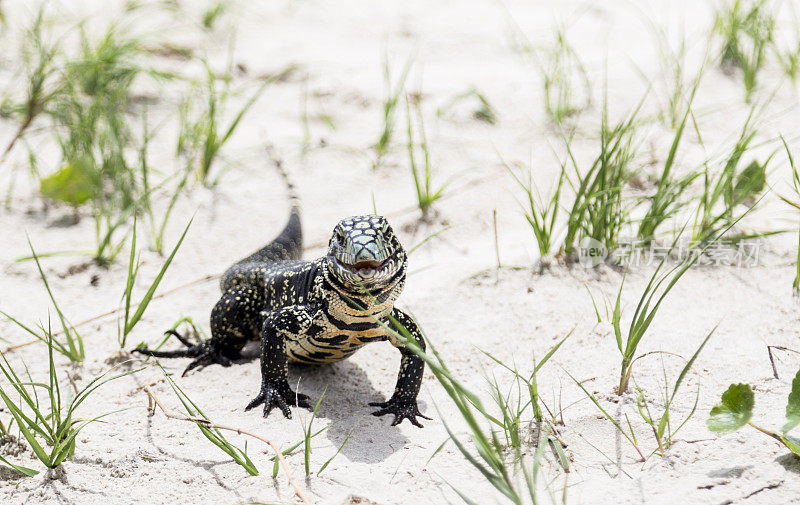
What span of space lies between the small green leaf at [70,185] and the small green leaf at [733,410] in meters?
4.19

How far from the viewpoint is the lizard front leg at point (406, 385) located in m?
3.45

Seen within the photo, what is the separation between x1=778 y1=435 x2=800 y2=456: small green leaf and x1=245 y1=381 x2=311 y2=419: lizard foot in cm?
195

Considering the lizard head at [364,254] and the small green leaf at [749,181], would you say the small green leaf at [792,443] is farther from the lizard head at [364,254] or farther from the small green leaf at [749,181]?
the small green leaf at [749,181]

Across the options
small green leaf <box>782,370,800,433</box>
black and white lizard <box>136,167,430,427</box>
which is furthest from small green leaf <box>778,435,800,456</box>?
black and white lizard <box>136,167,430,427</box>

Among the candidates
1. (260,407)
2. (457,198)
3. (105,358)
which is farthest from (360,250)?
(457,198)

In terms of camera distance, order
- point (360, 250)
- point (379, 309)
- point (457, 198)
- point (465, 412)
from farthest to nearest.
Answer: point (457, 198), point (379, 309), point (360, 250), point (465, 412)

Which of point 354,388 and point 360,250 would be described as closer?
point 360,250

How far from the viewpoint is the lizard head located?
9.91 ft

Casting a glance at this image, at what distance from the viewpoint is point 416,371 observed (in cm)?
354

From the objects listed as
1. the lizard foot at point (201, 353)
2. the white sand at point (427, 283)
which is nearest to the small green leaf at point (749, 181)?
the white sand at point (427, 283)

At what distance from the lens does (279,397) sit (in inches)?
138

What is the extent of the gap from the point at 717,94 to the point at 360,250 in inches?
180

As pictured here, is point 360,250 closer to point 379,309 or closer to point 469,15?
point 379,309

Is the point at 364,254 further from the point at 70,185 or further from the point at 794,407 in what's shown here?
the point at 70,185
